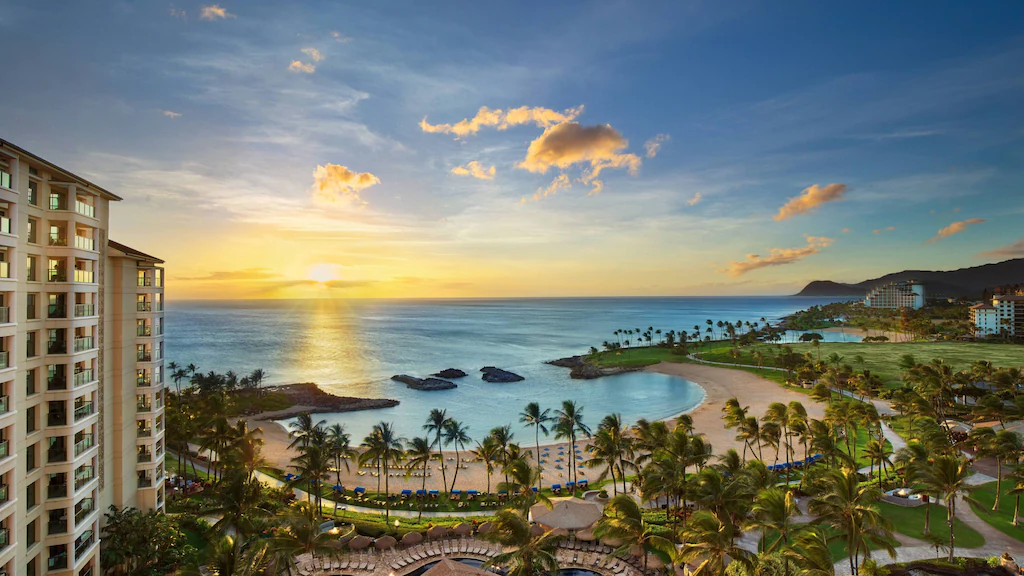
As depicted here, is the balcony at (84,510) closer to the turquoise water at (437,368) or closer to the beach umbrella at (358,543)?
the beach umbrella at (358,543)

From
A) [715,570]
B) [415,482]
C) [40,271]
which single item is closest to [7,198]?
[40,271]

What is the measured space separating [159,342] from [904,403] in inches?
2376

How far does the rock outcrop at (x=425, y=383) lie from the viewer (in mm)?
90938

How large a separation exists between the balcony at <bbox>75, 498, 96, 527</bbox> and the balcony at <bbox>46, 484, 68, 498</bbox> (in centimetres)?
144

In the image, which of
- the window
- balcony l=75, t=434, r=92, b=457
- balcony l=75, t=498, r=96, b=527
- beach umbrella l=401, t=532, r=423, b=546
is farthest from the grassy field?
the window

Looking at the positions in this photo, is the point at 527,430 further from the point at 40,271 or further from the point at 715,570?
the point at 40,271

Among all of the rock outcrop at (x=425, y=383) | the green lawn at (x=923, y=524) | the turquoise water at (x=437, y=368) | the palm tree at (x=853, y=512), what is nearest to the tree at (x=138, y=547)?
the palm tree at (x=853, y=512)

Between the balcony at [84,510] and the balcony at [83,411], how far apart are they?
3855mm

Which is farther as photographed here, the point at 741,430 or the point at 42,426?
the point at 741,430

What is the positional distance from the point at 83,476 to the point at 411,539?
1620 cm

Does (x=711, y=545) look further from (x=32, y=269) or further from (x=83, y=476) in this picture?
(x=32, y=269)

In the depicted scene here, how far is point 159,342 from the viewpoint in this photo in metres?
29.6

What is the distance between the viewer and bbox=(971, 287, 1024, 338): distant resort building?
130375 mm

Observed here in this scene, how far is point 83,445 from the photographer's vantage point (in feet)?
72.5
